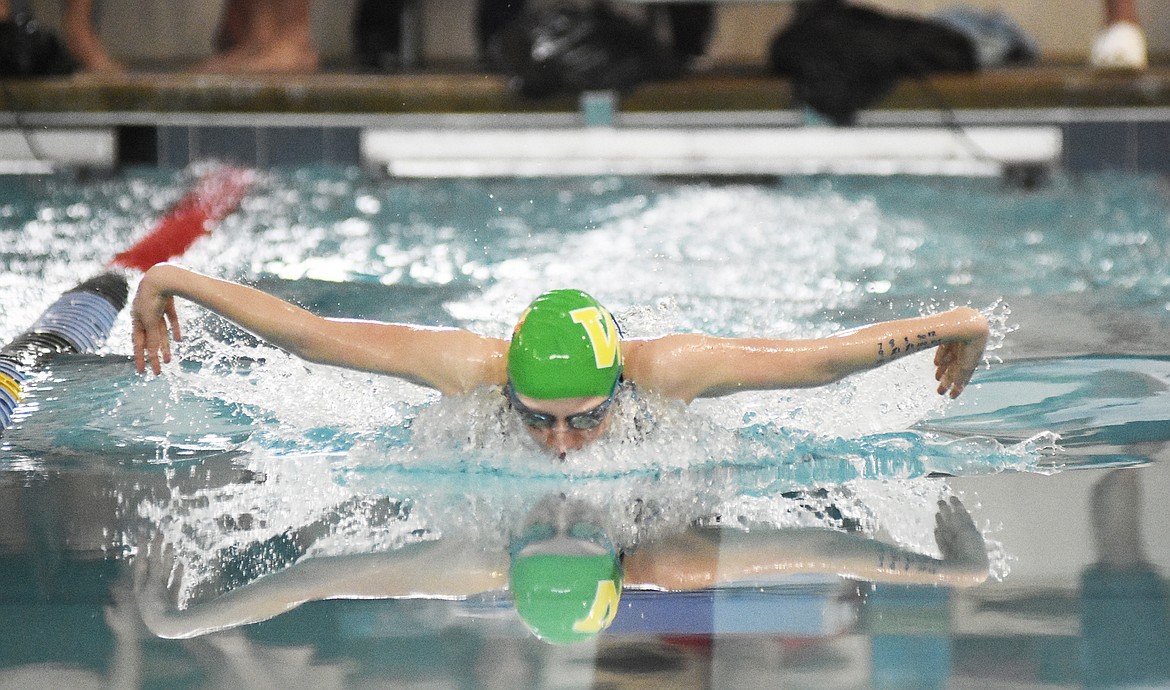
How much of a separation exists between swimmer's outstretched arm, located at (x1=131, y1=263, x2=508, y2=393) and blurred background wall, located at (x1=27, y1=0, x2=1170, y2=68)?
6250mm

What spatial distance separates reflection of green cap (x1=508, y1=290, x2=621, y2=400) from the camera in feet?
8.53

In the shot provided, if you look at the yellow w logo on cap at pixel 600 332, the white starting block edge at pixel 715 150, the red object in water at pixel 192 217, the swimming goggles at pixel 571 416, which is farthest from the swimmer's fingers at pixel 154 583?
the white starting block edge at pixel 715 150

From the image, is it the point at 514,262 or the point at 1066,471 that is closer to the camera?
the point at 1066,471

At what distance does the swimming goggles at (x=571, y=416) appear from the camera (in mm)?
2660

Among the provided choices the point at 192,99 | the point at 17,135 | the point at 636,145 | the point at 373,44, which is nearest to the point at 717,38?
the point at 373,44

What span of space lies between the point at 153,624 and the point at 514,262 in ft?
11.0

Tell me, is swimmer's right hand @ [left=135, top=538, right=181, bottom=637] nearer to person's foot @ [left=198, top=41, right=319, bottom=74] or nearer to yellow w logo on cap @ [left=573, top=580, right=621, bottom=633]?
yellow w logo on cap @ [left=573, top=580, right=621, bottom=633]

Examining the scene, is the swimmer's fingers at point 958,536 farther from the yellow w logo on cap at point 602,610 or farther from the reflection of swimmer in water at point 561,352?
the yellow w logo on cap at point 602,610

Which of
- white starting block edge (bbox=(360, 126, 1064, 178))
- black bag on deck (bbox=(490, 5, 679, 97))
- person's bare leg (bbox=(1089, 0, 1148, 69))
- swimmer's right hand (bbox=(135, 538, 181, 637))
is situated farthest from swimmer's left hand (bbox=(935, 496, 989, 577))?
person's bare leg (bbox=(1089, 0, 1148, 69))

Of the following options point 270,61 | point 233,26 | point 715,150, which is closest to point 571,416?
point 715,150

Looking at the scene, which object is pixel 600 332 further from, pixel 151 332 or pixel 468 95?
pixel 468 95

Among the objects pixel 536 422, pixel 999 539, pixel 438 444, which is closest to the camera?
pixel 999 539

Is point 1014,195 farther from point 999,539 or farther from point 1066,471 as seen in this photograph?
point 999,539

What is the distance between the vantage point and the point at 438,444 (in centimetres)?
293
